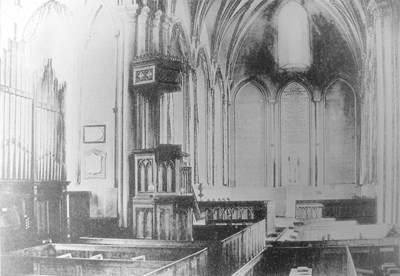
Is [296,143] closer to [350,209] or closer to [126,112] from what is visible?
[350,209]

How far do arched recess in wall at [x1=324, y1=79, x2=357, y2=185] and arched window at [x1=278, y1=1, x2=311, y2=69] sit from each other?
1.71 ft

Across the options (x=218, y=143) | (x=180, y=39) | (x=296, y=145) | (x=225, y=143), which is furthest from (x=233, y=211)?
(x=180, y=39)

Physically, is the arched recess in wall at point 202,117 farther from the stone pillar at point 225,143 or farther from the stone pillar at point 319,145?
the stone pillar at point 319,145

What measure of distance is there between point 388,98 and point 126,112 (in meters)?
4.05

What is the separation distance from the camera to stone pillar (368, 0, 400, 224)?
5.25 m

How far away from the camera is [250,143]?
23.9 feet

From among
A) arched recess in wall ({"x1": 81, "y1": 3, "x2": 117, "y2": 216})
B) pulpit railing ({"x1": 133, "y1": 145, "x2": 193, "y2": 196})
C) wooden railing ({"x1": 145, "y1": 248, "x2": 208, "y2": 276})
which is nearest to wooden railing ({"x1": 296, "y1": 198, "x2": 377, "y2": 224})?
pulpit railing ({"x1": 133, "y1": 145, "x2": 193, "y2": 196})

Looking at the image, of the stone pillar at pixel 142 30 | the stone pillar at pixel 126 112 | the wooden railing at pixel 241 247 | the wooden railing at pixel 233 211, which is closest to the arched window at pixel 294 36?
the wooden railing at pixel 233 211

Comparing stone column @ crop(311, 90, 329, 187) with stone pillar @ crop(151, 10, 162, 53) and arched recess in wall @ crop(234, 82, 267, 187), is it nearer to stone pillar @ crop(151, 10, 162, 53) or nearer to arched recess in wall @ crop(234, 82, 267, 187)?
arched recess in wall @ crop(234, 82, 267, 187)

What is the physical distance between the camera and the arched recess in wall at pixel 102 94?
805cm

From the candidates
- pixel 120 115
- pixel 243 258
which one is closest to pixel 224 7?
pixel 120 115

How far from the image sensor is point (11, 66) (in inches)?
257

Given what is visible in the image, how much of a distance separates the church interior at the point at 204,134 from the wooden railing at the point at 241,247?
2cm

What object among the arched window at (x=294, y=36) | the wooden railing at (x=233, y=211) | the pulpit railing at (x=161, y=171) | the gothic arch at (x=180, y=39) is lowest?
the wooden railing at (x=233, y=211)
